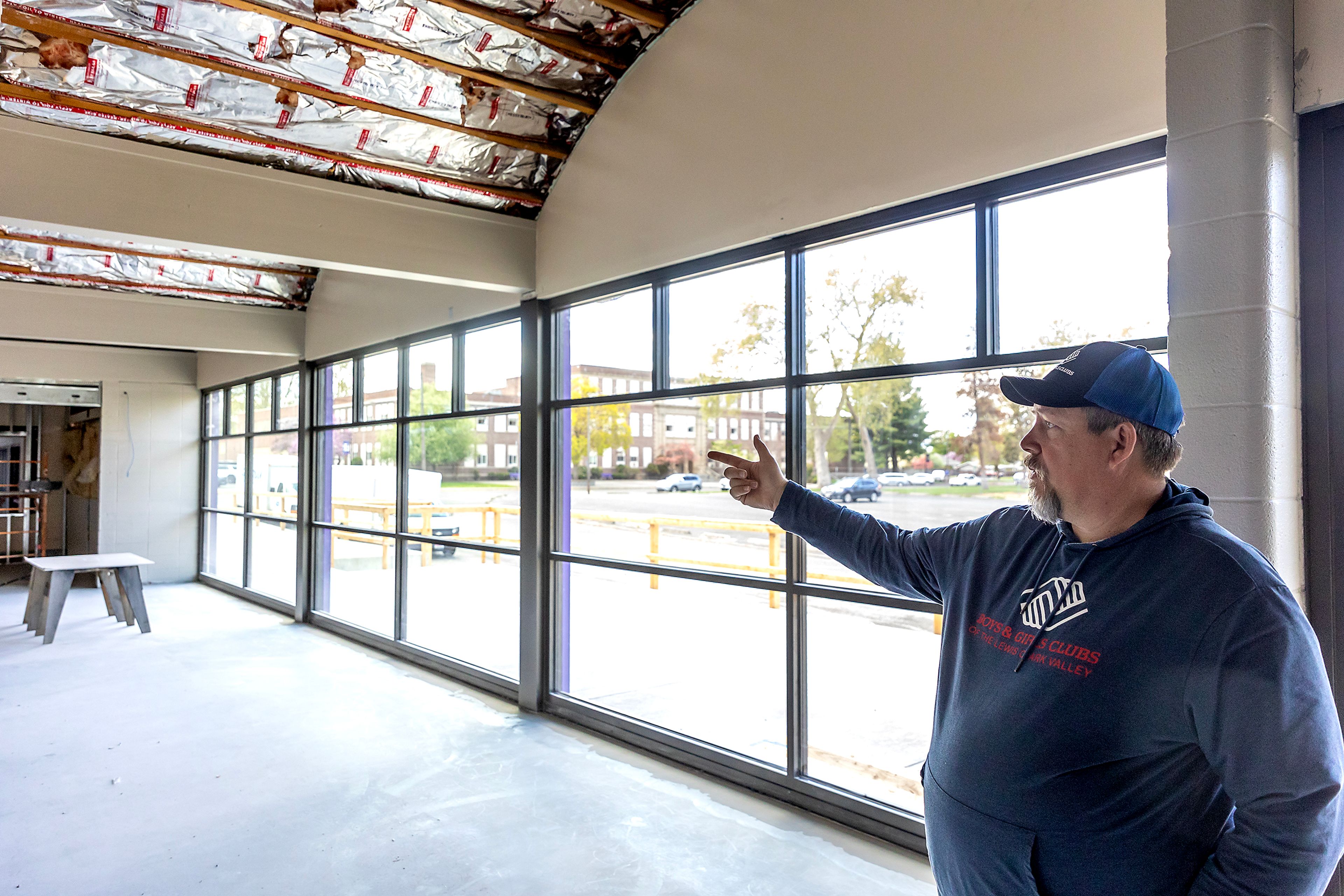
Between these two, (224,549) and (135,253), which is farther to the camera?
(224,549)

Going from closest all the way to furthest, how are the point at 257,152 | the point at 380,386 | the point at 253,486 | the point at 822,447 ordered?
the point at 822,447
the point at 257,152
the point at 380,386
the point at 253,486

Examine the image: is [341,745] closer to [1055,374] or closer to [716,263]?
[716,263]

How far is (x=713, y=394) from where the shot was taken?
4.01m

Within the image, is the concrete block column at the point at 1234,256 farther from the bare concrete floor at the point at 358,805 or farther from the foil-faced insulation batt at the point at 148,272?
the foil-faced insulation batt at the point at 148,272

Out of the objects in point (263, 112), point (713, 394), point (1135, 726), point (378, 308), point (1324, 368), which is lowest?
point (1135, 726)

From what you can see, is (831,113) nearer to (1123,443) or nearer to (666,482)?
(666,482)

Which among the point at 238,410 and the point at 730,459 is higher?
the point at 238,410

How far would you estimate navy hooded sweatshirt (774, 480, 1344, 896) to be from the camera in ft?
3.54

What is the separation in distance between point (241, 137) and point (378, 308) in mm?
2733

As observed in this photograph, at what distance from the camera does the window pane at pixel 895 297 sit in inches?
121

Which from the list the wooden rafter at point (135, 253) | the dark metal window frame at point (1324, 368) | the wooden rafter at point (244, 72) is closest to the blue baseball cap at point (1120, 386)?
the dark metal window frame at point (1324, 368)

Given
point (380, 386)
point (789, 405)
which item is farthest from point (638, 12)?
point (380, 386)

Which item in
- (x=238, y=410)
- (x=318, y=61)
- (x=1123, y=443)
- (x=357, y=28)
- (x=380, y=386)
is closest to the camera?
(x=1123, y=443)

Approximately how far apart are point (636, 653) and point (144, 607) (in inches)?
204
